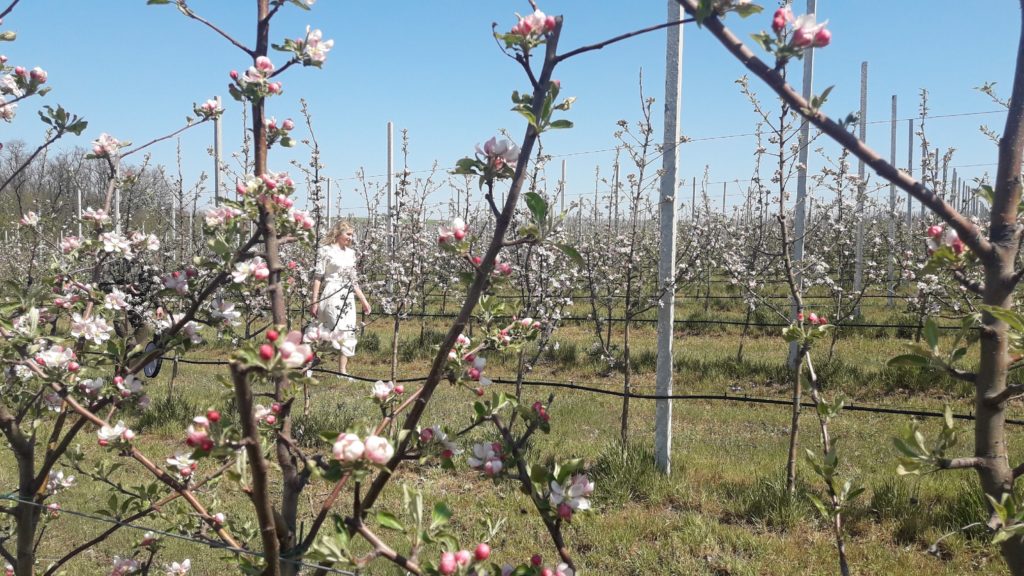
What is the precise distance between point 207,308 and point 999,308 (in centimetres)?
164

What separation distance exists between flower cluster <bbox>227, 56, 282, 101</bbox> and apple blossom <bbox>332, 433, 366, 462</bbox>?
2.37 ft

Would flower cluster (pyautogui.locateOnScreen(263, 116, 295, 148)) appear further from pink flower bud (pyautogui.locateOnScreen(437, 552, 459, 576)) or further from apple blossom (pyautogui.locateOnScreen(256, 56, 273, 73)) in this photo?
pink flower bud (pyautogui.locateOnScreen(437, 552, 459, 576))

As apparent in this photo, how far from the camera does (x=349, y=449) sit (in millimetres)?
870

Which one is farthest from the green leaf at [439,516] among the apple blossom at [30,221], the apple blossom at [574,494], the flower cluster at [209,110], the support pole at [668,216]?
the support pole at [668,216]

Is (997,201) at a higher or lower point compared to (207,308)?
higher

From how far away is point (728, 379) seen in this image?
673cm

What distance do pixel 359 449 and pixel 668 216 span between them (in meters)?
3.31

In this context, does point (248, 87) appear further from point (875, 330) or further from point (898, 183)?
point (875, 330)

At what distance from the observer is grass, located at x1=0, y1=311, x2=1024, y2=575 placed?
327 cm

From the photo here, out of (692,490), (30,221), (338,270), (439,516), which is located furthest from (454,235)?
(338,270)

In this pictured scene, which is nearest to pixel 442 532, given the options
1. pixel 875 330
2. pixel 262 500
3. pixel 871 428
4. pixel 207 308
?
pixel 262 500

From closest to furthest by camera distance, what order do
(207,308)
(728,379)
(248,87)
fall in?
(248,87), (207,308), (728,379)

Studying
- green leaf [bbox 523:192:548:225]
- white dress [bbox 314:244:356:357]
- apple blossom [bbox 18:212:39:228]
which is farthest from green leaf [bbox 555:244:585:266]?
white dress [bbox 314:244:356:357]

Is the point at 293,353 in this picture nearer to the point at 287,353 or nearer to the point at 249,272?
the point at 287,353
